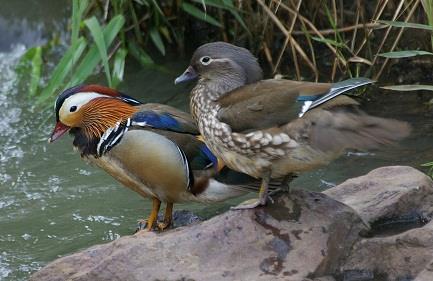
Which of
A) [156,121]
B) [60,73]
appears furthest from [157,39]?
[156,121]

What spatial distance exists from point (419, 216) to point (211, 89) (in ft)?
3.29

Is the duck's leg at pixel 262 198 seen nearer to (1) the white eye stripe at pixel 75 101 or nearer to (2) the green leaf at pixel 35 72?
(1) the white eye stripe at pixel 75 101

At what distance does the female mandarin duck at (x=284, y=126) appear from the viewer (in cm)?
338

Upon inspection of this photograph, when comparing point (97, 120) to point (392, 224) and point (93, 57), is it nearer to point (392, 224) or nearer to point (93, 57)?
point (392, 224)

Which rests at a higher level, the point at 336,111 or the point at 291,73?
the point at 336,111

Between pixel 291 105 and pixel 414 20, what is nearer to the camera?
pixel 291 105

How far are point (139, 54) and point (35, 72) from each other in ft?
2.46

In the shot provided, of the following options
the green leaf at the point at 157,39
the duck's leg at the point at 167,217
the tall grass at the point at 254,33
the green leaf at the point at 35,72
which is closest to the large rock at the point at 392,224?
the duck's leg at the point at 167,217

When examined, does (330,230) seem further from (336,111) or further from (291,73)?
(291,73)

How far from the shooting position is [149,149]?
4.08 m

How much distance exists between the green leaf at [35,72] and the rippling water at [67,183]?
14cm

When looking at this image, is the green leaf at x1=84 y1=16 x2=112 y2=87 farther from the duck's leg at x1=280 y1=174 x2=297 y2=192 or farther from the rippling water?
the duck's leg at x1=280 y1=174 x2=297 y2=192

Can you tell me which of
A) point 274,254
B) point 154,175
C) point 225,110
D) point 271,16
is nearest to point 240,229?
point 274,254

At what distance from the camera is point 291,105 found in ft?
11.5
